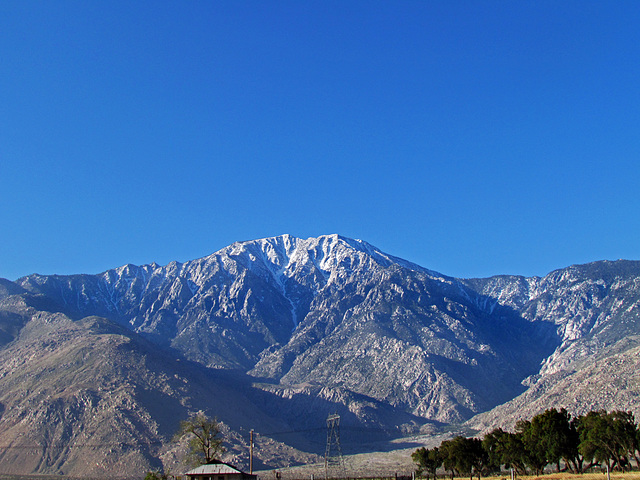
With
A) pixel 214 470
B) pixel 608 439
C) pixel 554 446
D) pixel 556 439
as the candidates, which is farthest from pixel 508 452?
pixel 214 470

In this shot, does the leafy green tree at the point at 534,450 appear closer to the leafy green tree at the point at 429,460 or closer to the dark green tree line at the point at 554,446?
the dark green tree line at the point at 554,446

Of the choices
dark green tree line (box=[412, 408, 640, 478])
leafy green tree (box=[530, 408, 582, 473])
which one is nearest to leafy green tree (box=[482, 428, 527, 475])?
dark green tree line (box=[412, 408, 640, 478])

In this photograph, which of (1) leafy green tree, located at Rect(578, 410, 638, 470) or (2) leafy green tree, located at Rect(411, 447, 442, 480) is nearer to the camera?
(1) leafy green tree, located at Rect(578, 410, 638, 470)

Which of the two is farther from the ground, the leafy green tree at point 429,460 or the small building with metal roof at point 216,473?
the small building with metal roof at point 216,473

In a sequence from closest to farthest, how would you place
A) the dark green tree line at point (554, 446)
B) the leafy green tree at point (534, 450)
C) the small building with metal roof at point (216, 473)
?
the small building with metal roof at point (216, 473) < the dark green tree line at point (554, 446) < the leafy green tree at point (534, 450)

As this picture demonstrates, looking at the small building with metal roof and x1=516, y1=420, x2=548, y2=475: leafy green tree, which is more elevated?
the small building with metal roof

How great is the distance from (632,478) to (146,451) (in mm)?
154398

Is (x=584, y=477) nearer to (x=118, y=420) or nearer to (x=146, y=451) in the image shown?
(x=146, y=451)

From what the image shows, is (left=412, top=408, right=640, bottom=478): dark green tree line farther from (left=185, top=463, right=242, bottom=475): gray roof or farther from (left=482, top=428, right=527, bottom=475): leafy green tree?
(left=185, top=463, right=242, bottom=475): gray roof

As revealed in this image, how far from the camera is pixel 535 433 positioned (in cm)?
9375

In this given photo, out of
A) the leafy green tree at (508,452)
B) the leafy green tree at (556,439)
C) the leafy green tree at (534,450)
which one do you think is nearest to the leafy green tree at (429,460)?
the leafy green tree at (508,452)

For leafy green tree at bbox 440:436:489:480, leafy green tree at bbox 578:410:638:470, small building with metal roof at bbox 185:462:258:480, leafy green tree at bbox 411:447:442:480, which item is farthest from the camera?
leafy green tree at bbox 411:447:442:480

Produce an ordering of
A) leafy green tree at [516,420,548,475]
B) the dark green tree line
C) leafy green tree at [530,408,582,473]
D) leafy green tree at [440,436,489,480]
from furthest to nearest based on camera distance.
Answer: leafy green tree at [440,436,489,480] → leafy green tree at [516,420,548,475] → leafy green tree at [530,408,582,473] → the dark green tree line

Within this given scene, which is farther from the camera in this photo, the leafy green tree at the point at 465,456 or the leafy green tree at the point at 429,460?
the leafy green tree at the point at 429,460
